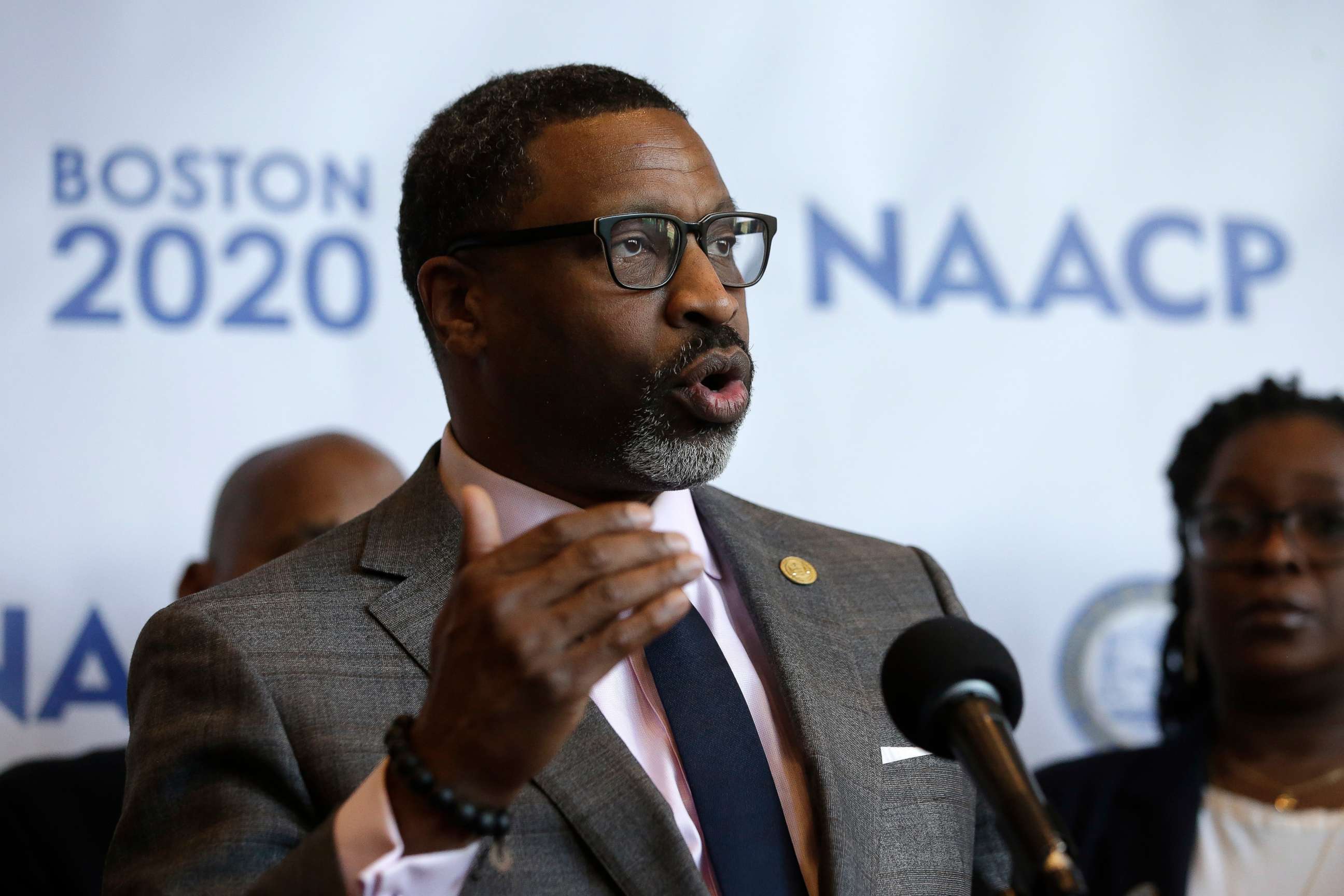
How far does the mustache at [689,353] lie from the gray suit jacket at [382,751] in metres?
0.27

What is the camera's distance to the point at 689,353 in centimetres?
181

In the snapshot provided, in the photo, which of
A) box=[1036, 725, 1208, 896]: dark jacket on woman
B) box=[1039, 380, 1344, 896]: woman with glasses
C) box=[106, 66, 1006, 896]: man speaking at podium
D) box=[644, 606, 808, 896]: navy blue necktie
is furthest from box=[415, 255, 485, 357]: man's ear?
box=[1039, 380, 1344, 896]: woman with glasses

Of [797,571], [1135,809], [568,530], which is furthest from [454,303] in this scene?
[1135,809]

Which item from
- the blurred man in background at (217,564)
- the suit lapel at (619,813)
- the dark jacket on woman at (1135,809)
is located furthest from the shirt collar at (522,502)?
the dark jacket on woman at (1135,809)

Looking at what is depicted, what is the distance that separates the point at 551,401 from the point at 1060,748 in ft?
6.39

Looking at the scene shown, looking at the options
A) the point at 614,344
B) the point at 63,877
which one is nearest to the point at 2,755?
the point at 63,877

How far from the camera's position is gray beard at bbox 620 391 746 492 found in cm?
181

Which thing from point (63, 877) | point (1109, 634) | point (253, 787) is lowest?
point (63, 877)

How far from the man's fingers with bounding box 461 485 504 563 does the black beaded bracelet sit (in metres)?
0.19

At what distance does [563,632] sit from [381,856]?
30 cm

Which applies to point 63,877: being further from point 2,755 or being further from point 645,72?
point 645,72

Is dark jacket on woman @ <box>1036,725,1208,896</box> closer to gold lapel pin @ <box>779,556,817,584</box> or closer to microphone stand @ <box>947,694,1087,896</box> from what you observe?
gold lapel pin @ <box>779,556,817,584</box>

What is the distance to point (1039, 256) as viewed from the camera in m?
3.42

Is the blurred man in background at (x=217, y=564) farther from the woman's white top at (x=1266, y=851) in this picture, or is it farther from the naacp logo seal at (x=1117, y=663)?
the woman's white top at (x=1266, y=851)
